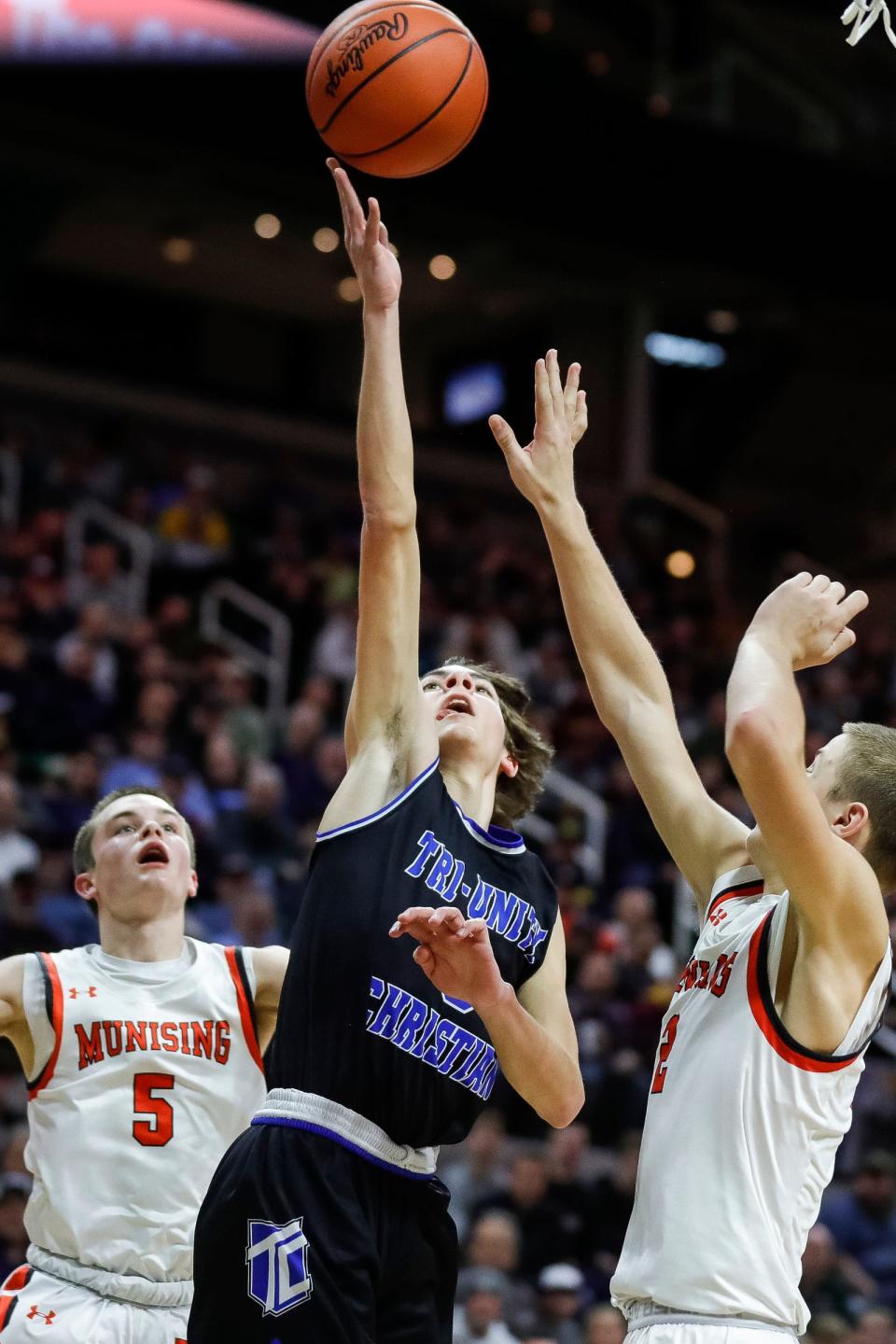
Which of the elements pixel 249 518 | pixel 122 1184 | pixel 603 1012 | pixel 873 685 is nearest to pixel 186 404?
pixel 249 518

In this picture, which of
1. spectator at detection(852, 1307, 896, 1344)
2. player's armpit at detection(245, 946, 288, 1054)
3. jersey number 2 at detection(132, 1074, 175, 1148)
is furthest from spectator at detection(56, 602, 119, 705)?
jersey number 2 at detection(132, 1074, 175, 1148)

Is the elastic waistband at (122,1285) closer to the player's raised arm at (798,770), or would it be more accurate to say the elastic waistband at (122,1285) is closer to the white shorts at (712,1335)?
the white shorts at (712,1335)

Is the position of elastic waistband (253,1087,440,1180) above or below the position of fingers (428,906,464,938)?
below

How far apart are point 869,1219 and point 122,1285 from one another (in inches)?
254

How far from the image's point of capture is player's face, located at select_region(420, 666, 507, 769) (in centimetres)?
395

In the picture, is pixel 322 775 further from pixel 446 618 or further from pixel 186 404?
pixel 186 404

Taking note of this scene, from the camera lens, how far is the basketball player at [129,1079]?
14.1 ft

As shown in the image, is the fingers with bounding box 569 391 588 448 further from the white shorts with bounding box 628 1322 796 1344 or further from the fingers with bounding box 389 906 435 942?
the white shorts with bounding box 628 1322 796 1344

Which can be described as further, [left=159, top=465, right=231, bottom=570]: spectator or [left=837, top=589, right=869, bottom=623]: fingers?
[left=159, top=465, right=231, bottom=570]: spectator

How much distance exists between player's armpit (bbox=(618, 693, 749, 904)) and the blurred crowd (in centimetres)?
471

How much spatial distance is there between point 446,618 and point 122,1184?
10809mm

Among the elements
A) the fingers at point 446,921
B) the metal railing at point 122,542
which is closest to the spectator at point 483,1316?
the fingers at point 446,921

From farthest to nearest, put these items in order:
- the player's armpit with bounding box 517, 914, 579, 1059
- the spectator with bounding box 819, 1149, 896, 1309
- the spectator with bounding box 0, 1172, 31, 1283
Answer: the spectator with bounding box 819, 1149, 896, 1309
the spectator with bounding box 0, 1172, 31, 1283
the player's armpit with bounding box 517, 914, 579, 1059

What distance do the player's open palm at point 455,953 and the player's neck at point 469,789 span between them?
0.71 m
